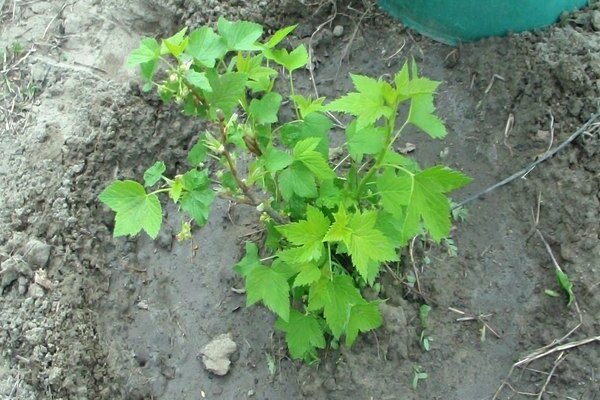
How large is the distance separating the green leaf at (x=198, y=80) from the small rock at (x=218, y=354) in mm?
863

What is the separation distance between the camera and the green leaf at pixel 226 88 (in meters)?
1.58

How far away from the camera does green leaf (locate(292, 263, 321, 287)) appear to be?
5.42 feet

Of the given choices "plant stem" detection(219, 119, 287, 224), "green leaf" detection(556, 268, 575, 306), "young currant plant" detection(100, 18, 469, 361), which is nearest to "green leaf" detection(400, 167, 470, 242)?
"young currant plant" detection(100, 18, 469, 361)

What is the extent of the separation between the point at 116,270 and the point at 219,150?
76cm

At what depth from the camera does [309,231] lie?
1.61 metres

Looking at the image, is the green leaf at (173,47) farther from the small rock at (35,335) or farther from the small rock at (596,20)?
the small rock at (596,20)

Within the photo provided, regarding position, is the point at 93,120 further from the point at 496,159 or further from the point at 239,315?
the point at 496,159

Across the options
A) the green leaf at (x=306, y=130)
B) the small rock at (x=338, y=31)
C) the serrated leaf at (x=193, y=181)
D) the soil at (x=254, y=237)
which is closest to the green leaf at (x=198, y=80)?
the serrated leaf at (x=193, y=181)

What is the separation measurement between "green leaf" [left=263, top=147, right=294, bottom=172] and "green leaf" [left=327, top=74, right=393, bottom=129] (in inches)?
6.3

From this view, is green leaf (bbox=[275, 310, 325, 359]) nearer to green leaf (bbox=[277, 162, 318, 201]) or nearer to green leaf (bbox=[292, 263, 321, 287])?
green leaf (bbox=[292, 263, 321, 287])

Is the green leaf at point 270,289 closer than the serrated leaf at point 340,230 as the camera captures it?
No

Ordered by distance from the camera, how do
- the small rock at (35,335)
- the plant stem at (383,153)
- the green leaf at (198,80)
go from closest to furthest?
the green leaf at (198,80), the plant stem at (383,153), the small rock at (35,335)

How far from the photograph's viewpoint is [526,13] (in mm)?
2311

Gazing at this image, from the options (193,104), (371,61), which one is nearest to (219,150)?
(193,104)
